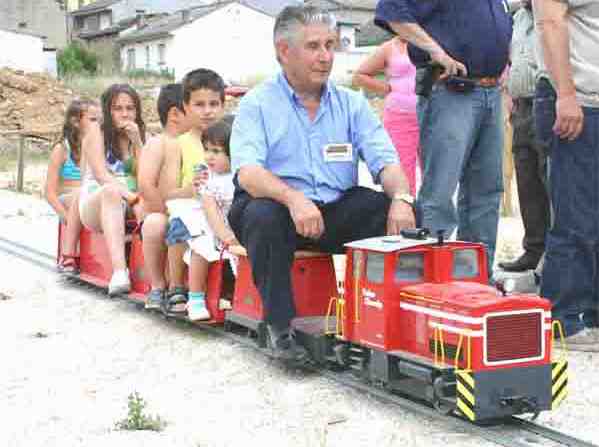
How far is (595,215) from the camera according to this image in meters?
6.55

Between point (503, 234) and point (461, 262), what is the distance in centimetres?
A: 594

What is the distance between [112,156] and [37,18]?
275 feet

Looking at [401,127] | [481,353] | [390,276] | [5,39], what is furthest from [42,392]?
[5,39]

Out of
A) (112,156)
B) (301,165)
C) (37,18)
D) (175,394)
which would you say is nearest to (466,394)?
(175,394)

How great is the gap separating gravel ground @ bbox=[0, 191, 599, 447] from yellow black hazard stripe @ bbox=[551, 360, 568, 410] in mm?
126

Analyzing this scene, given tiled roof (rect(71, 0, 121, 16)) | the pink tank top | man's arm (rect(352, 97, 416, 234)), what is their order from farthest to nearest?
tiled roof (rect(71, 0, 121, 16)), the pink tank top, man's arm (rect(352, 97, 416, 234))

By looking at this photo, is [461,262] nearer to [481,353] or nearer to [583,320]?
[481,353]

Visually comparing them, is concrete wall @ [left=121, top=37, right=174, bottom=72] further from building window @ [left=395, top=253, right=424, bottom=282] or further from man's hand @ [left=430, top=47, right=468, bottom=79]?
building window @ [left=395, top=253, right=424, bottom=282]

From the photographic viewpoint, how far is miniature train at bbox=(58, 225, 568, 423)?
482cm

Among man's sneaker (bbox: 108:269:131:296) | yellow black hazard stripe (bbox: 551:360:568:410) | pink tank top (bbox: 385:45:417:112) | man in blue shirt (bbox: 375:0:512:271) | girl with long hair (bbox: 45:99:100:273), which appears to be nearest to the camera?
yellow black hazard stripe (bbox: 551:360:568:410)

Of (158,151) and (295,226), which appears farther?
(158,151)

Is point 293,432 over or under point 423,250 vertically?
under

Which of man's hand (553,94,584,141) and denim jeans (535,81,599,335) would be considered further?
denim jeans (535,81,599,335)

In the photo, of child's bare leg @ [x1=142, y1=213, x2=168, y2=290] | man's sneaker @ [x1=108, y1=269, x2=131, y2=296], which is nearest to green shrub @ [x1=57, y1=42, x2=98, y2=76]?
man's sneaker @ [x1=108, y1=269, x2=131, y2=296]
